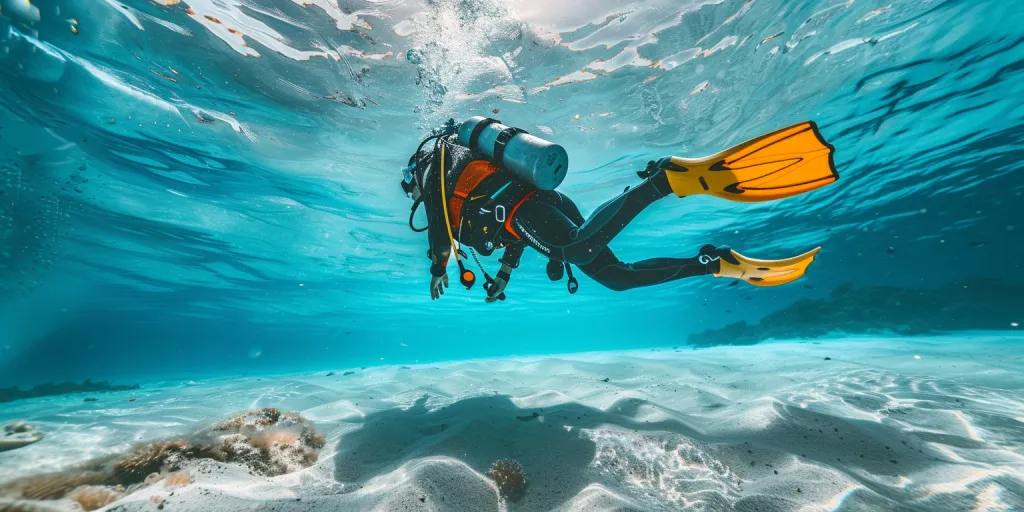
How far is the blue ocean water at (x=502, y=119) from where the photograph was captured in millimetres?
7855

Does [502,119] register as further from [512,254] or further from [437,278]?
[437,278]

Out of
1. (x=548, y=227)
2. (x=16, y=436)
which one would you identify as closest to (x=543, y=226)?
(x=548, y=227)

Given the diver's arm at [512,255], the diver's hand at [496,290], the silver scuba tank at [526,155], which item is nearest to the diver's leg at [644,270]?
the diver's arm at [512,255]

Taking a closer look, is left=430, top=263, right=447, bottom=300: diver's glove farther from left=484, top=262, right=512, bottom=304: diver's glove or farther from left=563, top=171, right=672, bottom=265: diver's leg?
left=563, top=171, right=672, bottom=265: diver's leg

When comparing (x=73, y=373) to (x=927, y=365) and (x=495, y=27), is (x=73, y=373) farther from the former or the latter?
(x=927, y=365)

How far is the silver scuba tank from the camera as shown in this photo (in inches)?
155

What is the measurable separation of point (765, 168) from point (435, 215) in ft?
12.6

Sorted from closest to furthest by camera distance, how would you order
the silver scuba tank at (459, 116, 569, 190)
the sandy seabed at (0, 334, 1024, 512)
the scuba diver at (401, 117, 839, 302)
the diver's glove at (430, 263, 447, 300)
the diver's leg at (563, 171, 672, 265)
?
the sandy seabed at (0, 334, 1024, 512), the scuba diver at (401, 117, 839, 302), the silver scuba tank at (459, 116, 569, 190), the diver's leg at (563, 171, 672, 265), the diver's glove at (430, 263, 447, 300)

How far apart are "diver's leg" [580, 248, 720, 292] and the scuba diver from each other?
13 millimetres

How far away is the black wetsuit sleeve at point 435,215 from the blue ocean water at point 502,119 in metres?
4.60

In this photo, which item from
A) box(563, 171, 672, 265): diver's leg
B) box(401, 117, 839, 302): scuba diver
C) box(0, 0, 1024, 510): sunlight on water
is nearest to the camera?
box(0, 0, 1024, 510): sunlight on water

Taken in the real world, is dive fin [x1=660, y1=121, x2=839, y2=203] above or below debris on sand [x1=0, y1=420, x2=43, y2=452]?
above

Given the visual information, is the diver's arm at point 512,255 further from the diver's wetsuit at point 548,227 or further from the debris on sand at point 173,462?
the debris on sand at point 173,462

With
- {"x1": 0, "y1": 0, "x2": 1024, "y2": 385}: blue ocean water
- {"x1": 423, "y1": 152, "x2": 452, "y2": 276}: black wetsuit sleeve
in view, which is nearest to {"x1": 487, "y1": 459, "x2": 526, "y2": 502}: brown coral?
{"x1": 423, "y1": 152, "x2": 452, "y2": 276}: black wetsuit sleeve
